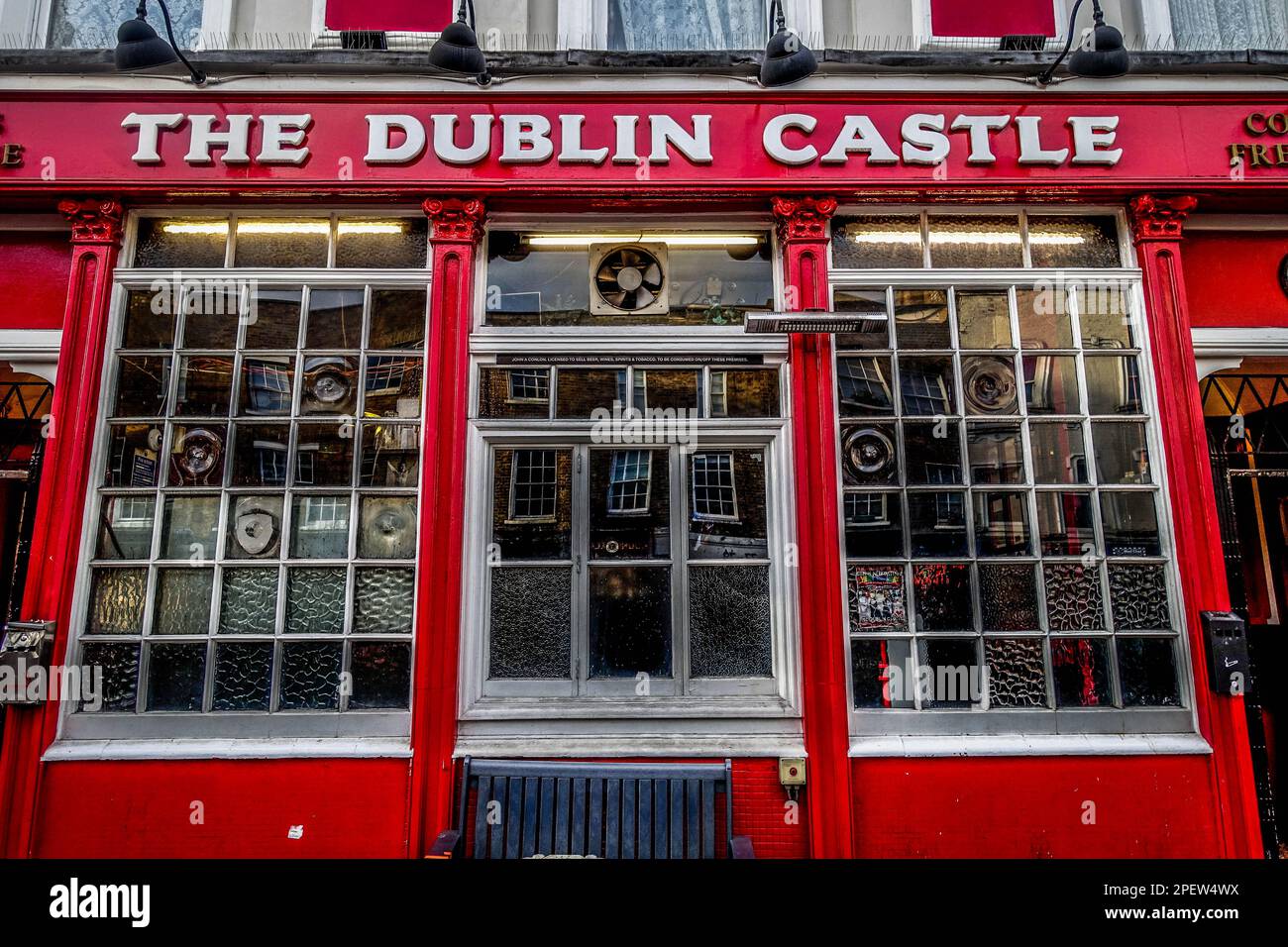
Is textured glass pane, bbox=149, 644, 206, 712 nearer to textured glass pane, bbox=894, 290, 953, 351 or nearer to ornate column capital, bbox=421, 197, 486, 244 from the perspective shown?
ornate column capital, bbox=421, 197, 486, 244

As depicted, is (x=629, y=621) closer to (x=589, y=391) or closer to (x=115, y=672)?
(x=589, y=391)

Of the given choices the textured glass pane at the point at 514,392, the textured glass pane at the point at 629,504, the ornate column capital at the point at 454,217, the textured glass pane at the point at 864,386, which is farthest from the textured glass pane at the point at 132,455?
the textured glass pane at the point at 864,386

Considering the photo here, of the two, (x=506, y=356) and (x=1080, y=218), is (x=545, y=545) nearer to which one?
(x=506, y=356)

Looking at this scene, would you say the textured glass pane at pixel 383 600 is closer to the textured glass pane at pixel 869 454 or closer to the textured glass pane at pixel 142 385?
the textured glass pane at pixel 142 385

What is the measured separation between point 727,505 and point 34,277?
5217mm

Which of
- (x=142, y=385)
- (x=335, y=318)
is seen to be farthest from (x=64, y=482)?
(x=335, y=318)

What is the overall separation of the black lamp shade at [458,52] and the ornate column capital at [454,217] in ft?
2.62

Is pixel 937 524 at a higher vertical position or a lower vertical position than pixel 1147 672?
higher

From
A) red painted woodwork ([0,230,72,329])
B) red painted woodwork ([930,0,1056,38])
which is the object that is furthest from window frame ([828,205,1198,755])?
red painted woodwork ([0,230,72,329])

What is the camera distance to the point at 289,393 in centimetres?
466

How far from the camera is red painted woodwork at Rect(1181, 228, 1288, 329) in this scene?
4.82 metres

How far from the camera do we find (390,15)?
16.7ft

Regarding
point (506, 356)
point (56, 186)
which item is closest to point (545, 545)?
point (506, 356)

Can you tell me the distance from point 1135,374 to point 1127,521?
1043 mm
